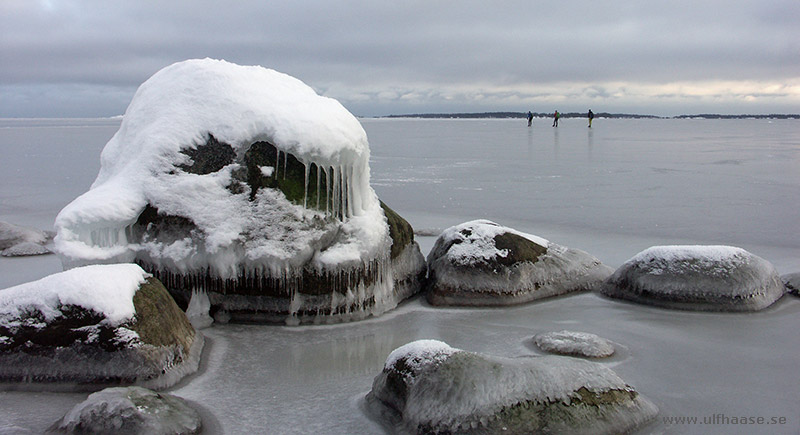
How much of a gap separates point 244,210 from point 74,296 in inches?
75.5

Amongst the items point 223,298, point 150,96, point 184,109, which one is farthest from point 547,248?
point 150,96

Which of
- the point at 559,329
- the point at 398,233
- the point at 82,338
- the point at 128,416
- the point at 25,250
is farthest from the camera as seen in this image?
the point at 25,250

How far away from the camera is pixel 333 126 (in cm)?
680

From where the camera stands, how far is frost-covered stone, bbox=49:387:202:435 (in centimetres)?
379

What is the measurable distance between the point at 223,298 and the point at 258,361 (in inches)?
50.3

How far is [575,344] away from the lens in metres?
5.46

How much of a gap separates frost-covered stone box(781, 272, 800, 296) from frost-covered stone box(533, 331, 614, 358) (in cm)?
288

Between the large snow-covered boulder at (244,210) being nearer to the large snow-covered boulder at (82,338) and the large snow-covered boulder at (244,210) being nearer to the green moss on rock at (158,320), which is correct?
the green moss on rock at (158,320)

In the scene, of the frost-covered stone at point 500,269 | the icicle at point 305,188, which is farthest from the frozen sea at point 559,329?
the icicle at point 305,188

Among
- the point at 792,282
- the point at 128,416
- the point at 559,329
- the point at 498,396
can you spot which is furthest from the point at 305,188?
the point at 792,282

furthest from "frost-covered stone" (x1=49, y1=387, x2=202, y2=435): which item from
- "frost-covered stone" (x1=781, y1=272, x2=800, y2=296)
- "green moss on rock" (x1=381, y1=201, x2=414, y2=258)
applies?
"frost-covered stone" (x1=781, y1=272, x2=800, y2=296)

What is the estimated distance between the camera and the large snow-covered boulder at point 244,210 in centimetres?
621

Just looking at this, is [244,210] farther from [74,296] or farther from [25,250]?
[25,250]

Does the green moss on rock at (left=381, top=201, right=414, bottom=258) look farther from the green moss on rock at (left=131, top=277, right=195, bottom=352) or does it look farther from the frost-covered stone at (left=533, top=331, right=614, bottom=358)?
the green moss on rock at (left=131, top=277, right=195, bottom=352)
